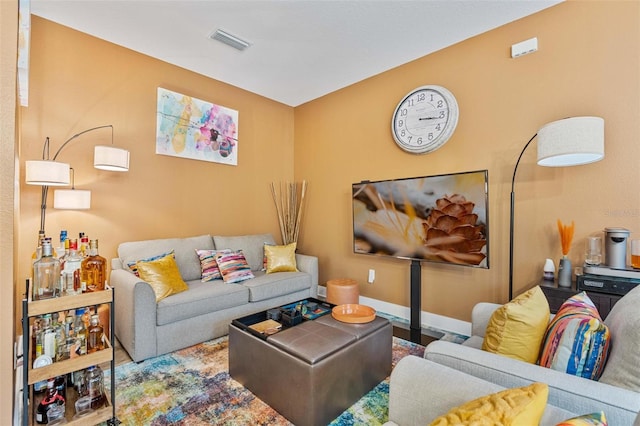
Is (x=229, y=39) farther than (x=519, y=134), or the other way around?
(x=229, y=39)

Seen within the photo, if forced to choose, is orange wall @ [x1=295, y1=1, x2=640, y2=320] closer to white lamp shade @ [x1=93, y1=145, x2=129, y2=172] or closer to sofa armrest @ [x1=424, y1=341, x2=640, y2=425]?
sofa armrest @ [x1=424, y1=341, x2=640, y2=425]

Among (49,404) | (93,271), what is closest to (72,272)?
(93,271)

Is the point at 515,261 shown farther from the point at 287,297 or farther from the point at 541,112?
the point at 287,297

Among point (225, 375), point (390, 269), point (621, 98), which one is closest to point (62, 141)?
point (225, 375)

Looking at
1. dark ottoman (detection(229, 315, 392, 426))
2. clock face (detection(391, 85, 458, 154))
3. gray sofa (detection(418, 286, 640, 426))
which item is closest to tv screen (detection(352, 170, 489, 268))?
clock face (detection(391, 85, 458, 154))

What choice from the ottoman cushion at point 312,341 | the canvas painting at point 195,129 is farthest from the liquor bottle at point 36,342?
the canvas painting at point 195,129

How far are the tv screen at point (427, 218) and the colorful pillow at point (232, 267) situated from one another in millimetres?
1260

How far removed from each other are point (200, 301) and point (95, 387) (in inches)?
38.4

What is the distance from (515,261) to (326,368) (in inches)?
76.9

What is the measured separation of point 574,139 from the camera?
1.84m

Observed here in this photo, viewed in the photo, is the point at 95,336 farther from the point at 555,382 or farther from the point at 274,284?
the point at 555,382

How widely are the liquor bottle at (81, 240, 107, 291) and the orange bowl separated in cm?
142

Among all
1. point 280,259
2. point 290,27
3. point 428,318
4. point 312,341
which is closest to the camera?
point 312,341

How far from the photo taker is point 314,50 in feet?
9.87
